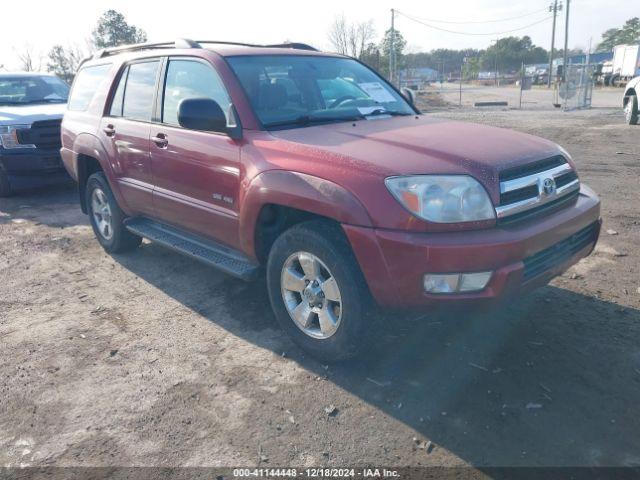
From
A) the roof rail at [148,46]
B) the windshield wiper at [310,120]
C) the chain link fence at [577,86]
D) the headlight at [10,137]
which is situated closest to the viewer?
the windshield wiper at [310,120]

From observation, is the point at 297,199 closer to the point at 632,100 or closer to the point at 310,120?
the point at 310,120

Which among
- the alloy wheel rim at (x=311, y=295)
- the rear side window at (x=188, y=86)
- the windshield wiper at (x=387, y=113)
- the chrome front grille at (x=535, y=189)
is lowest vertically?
the alloy wheel rim at (x=311, y=295)

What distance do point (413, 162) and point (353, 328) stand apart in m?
1.00

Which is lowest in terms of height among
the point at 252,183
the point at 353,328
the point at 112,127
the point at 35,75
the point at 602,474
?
the point at 602,474

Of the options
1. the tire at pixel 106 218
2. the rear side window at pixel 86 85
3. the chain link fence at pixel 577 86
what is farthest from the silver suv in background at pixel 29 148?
the chain link fence at pixel 577 86

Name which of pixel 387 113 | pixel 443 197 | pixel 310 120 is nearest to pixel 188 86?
pixel 310 120

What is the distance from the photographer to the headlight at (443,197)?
2.78 m

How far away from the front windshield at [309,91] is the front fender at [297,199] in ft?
1.71

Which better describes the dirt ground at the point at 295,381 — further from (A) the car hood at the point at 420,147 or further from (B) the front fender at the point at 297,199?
(A) the car hood at the point at 420,147

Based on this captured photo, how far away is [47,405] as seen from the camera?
3107mm

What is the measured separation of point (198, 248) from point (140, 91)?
5.23 feet

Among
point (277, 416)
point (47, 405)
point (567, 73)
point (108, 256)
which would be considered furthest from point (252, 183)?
point (567, 73)

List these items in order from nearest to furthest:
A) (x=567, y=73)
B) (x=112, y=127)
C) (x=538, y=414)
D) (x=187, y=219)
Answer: (x=538, y=414)
(x=187, y=219)
(x=112, y=127)
(x=567, y=73)

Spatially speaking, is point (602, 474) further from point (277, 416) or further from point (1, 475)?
point (1, 475)
